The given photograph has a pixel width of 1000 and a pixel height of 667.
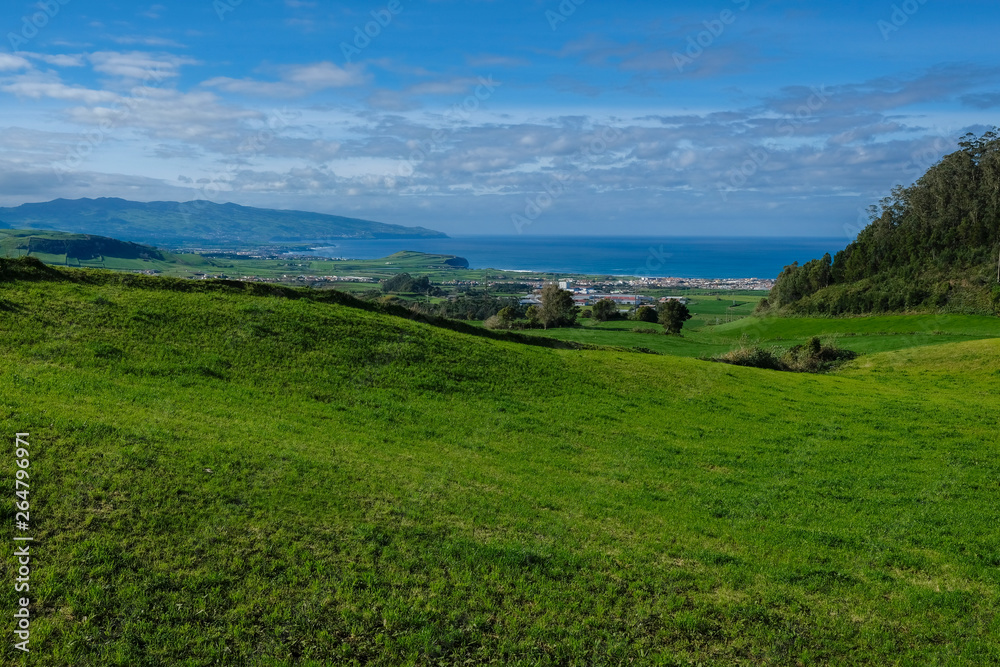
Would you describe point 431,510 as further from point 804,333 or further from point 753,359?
point 804,333

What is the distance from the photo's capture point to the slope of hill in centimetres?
8062

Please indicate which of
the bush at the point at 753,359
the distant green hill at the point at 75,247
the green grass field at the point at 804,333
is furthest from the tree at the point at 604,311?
the distant green hill at the point at 75,247

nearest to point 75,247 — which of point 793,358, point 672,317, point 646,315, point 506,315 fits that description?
point 506,315

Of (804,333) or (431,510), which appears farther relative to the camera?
(804,333)

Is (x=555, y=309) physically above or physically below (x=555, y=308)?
below

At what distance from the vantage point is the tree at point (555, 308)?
80.6m

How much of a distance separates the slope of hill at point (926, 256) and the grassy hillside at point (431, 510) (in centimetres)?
6967

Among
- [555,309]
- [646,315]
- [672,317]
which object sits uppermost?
[555,309]

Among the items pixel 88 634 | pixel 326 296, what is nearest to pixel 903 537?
pixel 88 634

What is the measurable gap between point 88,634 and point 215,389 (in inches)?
445

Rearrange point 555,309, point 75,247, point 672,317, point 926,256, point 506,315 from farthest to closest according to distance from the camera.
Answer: point 75,247 → point 926,256 → point 555,309 → point 672,317 → point 506,315

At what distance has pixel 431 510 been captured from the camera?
12258 millimetres

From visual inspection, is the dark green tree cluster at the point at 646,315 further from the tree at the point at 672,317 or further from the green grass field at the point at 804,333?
the tree at the point at 672,317

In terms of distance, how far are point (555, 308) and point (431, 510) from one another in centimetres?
6954
